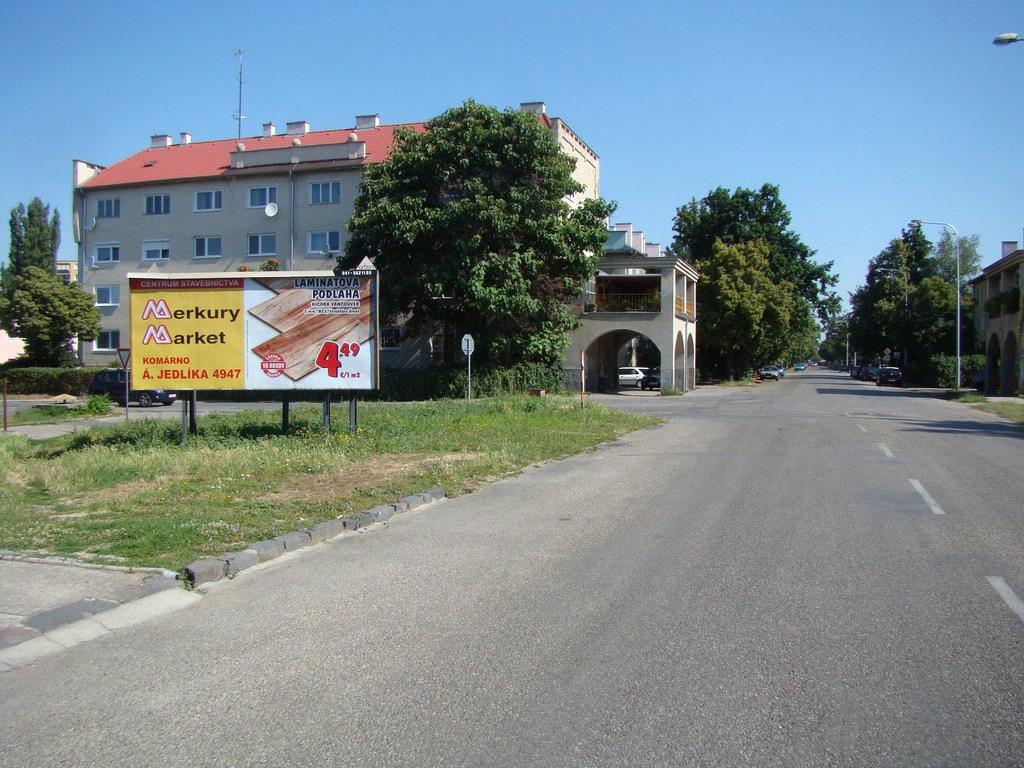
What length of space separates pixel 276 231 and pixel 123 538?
41.9 metres

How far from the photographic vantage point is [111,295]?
167 ft

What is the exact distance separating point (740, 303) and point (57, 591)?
189 feet

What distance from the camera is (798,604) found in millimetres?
6703

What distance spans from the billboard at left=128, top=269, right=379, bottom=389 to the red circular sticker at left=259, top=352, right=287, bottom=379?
2cm

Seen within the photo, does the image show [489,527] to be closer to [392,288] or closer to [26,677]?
[26,677]

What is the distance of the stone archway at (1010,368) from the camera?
4656 centimetres

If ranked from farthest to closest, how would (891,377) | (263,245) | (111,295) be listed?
(891,377) → (111,295) → (263,245)

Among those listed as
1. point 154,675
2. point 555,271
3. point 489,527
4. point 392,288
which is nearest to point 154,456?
point 489,527

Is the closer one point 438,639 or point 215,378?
point 438,639

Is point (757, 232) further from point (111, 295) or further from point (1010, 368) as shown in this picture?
point (111, 295)

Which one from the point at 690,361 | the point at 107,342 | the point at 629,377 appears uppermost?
the point at 107,342

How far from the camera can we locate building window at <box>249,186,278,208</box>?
48469mm

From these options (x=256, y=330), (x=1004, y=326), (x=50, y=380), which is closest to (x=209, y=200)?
(x=50, y=380)

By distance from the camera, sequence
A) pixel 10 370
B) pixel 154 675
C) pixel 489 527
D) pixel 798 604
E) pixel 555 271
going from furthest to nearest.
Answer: pixel 10 370 < pixel 555 271 < pixel 489 527 < pixel 798 604 < pixel 154 675
